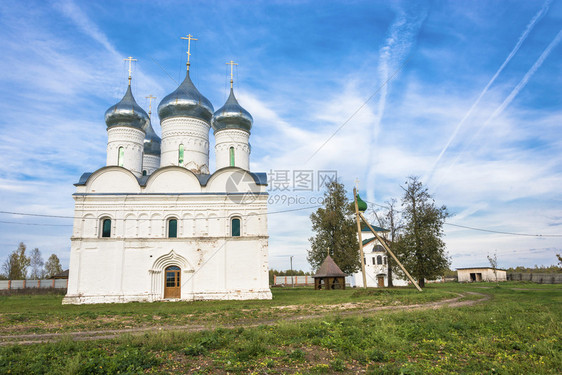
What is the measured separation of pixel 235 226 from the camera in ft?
76.2

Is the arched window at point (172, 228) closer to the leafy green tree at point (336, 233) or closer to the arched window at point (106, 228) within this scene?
the arched window at point (106, 228)

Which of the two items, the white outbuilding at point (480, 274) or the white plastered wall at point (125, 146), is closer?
the white plastered wall at point (125, 146)

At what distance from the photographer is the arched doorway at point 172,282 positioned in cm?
2197

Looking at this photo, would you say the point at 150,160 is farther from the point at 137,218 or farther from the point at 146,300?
the point at 146,300

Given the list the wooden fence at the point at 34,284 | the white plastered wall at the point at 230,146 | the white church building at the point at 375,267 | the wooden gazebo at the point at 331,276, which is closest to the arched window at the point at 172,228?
the white plastered wall at the point at 230,146

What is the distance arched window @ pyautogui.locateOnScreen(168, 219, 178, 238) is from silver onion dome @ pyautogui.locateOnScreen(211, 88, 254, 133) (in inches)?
312

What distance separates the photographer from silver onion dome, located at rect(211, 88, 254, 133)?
27.1m

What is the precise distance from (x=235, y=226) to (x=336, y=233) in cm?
1432

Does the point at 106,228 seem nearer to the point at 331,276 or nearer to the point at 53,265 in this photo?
the point at 331,276

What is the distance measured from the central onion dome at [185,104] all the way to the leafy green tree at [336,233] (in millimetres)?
14881

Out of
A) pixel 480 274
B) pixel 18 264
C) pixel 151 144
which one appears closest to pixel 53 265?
pixel 18 264

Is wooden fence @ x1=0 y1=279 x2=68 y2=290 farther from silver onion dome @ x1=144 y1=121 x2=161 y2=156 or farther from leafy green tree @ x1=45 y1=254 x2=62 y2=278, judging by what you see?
leafy green tree @ x1=45 y1=254 x2=62 y2=278

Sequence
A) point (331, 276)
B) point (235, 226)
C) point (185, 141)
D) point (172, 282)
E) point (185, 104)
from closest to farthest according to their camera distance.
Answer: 1. point (172, 282)
2. point (235, 226)
3. point (185, 104)
4. point (185, 141)
5. point (331, 276)

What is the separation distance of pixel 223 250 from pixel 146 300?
496cm
